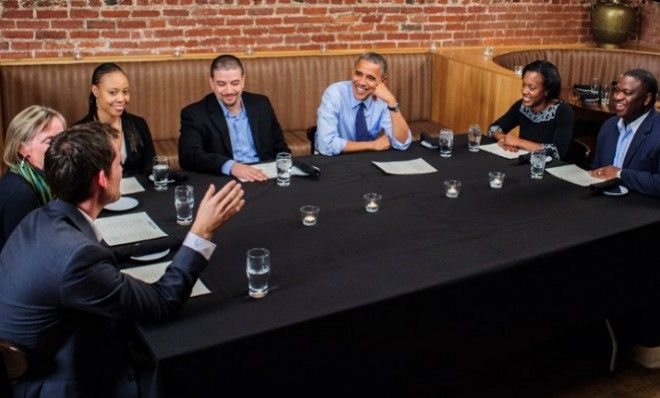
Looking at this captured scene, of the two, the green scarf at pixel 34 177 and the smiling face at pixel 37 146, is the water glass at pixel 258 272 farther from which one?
the smiling face at pixel 37 146

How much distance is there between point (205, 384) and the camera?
71.7 inches

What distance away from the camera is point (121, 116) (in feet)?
12.5

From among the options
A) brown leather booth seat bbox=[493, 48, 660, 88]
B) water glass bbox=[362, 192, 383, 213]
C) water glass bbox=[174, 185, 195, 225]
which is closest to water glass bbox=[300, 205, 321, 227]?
water glass bbox=[362, 192, 383, 213]

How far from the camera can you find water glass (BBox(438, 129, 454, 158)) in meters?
3.53

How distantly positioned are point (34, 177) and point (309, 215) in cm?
99

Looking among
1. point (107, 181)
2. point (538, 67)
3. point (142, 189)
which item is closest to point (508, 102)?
point (538, 67)

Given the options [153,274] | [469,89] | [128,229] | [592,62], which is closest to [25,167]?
[128,229]

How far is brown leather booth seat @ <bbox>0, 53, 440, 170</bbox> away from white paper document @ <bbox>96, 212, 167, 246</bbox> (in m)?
2.21

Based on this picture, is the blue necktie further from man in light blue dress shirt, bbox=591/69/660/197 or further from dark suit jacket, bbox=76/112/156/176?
man in light blue dress shirt, bbox=591/69/660/197

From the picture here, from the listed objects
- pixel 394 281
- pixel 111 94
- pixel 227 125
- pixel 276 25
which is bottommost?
pixel 394 281

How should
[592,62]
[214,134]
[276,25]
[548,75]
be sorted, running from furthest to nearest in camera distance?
[592,62] → [276,25] → [548,75] → [214,134]

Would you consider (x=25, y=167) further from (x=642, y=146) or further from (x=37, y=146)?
(x=642, y=146)

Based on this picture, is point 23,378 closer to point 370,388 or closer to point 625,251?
point 370,388

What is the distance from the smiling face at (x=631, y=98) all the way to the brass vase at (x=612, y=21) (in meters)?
3.74
